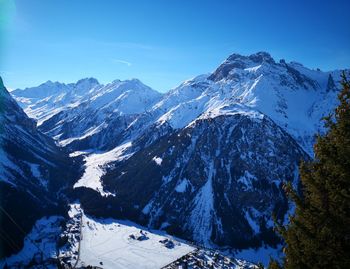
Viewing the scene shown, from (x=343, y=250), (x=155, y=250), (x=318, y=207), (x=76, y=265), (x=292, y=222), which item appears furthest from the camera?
(x=155, y=250)

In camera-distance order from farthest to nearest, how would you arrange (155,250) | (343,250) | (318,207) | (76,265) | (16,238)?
(155,250), (16,238), (76,265), (318,207), (343,250)

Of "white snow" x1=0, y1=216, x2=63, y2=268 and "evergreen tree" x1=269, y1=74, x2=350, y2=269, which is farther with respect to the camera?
"white snow" x1=0, y1=216, x2=63, y2=268

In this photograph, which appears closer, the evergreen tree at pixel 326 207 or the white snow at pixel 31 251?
the evergreen tree at pixel 326 207

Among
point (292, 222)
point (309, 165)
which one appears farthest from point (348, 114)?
point (292, 222)

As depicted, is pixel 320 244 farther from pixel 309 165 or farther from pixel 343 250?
pixel 309 165

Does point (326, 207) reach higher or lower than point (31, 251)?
higher

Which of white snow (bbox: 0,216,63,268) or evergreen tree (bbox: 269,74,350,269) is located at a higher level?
evergreen tree (bbox: 269,74,350,269)

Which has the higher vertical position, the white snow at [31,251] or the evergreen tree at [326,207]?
the evergreen tree at [326,207]

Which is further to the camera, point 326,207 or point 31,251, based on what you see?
point 31,251
